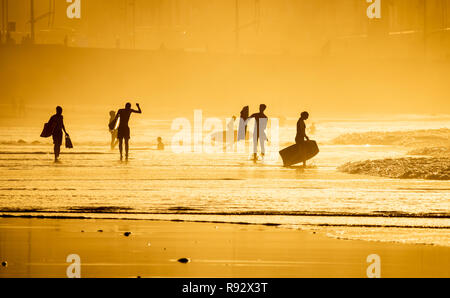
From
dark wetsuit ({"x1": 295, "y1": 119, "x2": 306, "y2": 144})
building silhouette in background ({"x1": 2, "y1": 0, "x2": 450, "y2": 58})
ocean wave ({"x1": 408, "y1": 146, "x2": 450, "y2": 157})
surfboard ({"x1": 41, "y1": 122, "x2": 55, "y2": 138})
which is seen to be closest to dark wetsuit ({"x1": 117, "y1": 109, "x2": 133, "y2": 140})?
surfboard ({"x1": 41, "y1": 122, "x2": 55, "y2": 138})

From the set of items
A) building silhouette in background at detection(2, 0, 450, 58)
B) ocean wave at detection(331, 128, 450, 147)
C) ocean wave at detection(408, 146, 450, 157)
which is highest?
building silhouette in background at detection(2, 0, 450, 58)

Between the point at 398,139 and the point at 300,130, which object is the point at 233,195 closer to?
the point at 300,130

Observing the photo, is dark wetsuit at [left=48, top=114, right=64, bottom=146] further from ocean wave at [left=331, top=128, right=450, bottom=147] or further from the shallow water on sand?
ocean wave at [left=331, top=128, right=450, bottom=147]

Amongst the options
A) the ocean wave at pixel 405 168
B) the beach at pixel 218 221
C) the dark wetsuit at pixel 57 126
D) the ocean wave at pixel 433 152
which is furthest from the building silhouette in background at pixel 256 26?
the beach at pixel 218 221

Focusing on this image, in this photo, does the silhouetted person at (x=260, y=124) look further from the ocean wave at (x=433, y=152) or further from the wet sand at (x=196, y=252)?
the wet sand at (x=196, y=252)

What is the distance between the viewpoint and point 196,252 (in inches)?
444

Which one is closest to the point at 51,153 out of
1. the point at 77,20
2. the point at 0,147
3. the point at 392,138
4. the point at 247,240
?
the point at 0,147

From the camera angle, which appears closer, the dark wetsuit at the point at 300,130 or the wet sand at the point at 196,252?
the wet sand at the point at 196,252

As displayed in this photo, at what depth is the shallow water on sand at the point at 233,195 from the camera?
14.7 m

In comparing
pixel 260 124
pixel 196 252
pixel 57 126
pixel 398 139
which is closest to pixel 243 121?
pixel 260 124

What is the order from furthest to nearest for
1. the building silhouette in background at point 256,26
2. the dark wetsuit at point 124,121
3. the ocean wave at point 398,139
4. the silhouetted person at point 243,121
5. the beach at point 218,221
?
the building silhouette in background at point 256,26 < the ocean wave at point 398,139 < the silhouetted person at point 243,121 < the dark wetsuit at point 124,121 < the beach at point 218,221

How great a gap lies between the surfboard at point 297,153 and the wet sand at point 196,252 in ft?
47.9

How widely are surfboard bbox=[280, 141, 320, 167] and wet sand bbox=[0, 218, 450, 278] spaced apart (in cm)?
1460

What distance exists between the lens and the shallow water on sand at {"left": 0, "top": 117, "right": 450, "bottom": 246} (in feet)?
48.2
